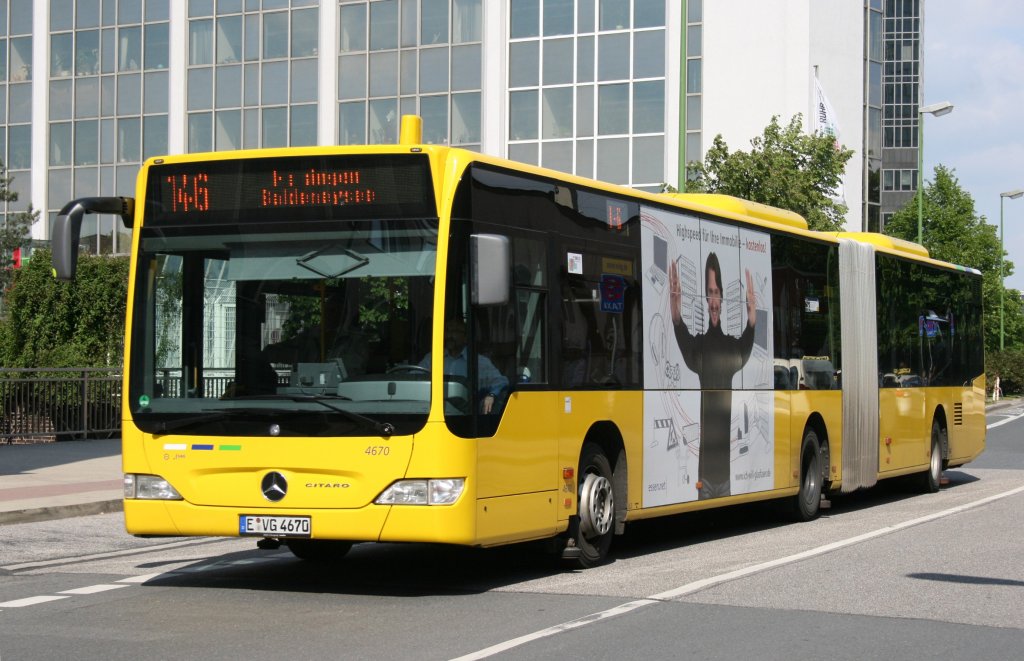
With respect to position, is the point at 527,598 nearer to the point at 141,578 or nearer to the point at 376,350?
the point at 376,350

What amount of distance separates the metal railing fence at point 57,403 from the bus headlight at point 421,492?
17383 mm

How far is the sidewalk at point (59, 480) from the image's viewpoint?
631 inches

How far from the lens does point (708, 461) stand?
543 inches

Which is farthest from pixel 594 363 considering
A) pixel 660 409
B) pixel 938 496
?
pixel 938 496

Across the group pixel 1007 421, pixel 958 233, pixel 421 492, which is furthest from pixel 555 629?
pixel 958 233

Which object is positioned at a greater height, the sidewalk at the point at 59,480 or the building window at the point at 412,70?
the building window at the point at 412,70

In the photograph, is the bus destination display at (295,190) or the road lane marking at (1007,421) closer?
the bus destination display at (295,190)

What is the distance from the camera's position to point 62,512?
16.1m

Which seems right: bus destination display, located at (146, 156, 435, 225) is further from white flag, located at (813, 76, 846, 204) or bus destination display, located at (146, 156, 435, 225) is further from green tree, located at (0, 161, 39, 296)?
white flag, located at (813, 76, 846, 204)

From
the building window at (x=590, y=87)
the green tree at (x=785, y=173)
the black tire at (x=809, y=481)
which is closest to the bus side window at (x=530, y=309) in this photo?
the black tire at (x=809, y=481)

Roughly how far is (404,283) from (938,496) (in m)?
12.5

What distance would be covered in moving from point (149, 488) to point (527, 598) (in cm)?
272

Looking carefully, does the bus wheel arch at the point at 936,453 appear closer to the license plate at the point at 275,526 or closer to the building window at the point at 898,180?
the license plate at the point at 275,526

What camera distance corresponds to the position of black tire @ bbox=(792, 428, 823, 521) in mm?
16344
